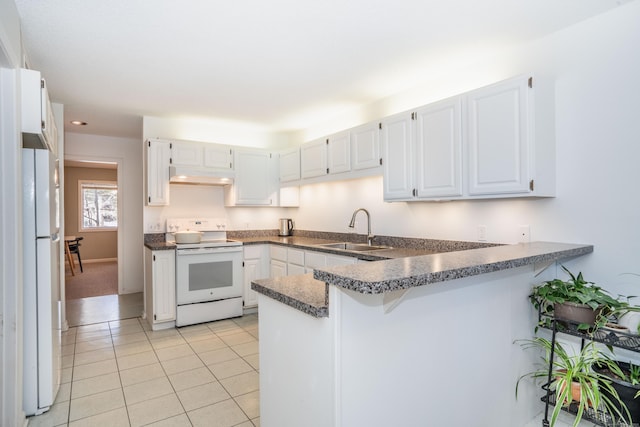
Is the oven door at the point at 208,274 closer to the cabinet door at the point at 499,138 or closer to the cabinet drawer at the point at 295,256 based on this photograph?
the cabinet drawer at the point at 295,256

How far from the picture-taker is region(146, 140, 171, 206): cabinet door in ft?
Answer: 12.7

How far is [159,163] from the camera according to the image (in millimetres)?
3916

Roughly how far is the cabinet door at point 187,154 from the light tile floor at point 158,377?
1876mm

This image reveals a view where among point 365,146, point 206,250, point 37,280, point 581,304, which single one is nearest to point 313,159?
point 365,146

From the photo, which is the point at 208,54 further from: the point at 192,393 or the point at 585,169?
the point at 585,169

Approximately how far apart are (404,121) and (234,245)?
7.66ft

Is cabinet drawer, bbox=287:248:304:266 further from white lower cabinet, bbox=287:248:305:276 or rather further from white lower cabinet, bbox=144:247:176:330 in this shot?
white lower cabinet, bbox=144:247:176:330

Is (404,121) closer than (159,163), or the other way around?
(404,121)

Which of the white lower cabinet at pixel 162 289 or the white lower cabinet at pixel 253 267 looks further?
the white lower cabinet at pixel 253 267

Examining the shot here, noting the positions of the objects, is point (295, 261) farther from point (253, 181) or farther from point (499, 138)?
point (499, 138)

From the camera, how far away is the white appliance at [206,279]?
3.71 meters

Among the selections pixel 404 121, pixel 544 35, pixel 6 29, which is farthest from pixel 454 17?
pixel 6 29

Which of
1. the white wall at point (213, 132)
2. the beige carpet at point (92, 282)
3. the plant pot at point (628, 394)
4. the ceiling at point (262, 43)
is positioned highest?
the ceiling at point (262, 43)

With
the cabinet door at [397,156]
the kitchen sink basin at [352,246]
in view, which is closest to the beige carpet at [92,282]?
the kitchen sink basin at [352,246]
